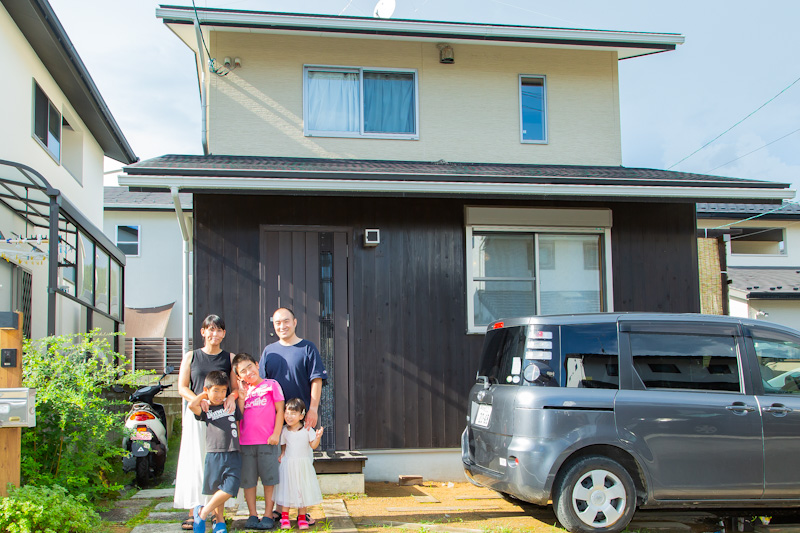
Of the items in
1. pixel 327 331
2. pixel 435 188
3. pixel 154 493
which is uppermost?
pixel 435 188

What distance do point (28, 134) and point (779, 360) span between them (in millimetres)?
9983

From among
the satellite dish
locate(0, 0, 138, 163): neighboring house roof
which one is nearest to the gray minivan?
the satellite dish

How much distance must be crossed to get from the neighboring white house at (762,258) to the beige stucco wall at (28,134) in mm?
14093

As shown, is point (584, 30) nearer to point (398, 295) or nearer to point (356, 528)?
point (398, 295)

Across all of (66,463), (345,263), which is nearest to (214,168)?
(345,263)

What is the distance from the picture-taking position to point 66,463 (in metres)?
5.96

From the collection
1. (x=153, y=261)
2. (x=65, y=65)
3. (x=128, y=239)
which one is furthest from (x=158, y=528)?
(x=128, y=239)

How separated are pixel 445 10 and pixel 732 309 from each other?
14452 mm

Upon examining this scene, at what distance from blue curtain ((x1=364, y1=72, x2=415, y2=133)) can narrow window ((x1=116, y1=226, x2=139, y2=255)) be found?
13810 mm

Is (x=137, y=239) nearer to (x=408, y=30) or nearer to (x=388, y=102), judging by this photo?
(x=388, y=102)

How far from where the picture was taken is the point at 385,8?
1061cm

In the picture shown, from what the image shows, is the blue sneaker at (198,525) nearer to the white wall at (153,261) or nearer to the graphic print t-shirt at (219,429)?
the graphic print t-shirt at (219,429)

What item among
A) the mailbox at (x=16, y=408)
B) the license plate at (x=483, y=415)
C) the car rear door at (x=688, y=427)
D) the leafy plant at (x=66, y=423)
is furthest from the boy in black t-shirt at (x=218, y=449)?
the car rear door at (x=688, y=427)

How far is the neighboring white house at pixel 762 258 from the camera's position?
19.2 metres
